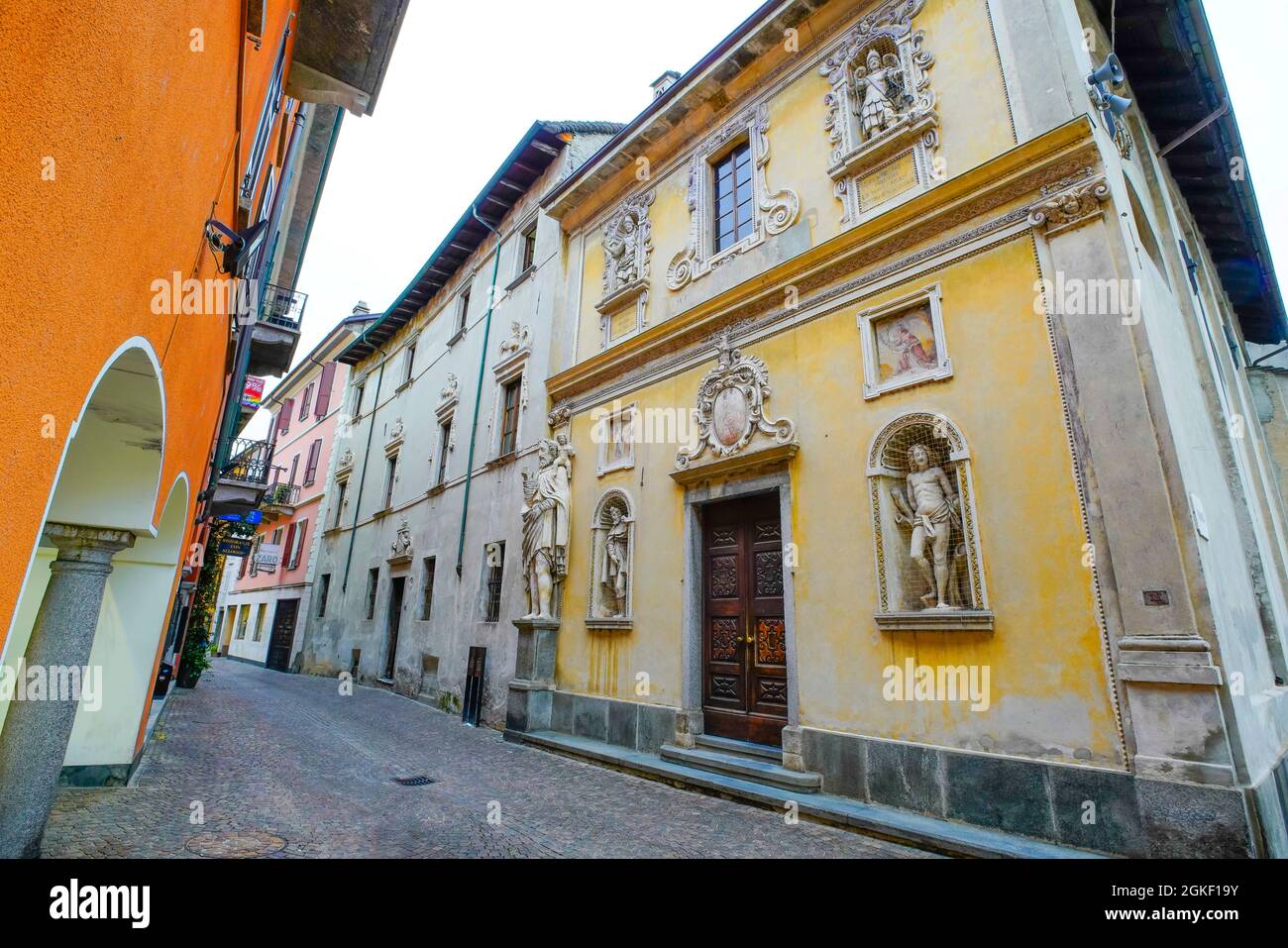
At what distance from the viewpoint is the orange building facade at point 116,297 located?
5.28 feet

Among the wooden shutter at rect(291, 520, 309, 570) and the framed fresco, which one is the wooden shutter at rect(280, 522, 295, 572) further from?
the framed fresco

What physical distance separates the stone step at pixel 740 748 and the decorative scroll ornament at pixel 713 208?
250 inches

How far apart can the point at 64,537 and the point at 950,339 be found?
7299 mm

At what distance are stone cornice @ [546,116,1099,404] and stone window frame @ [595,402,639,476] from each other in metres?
0.58

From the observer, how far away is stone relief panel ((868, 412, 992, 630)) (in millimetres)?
5461

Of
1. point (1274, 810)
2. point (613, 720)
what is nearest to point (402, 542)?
point (613, 720)

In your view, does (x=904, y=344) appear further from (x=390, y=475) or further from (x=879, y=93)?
(x=390, y=475)

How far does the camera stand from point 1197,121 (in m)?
8.74

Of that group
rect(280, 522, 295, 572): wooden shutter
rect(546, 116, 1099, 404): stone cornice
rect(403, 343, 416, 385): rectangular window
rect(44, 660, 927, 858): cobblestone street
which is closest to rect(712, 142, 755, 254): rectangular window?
rect(546, 116, 1099, 404): stone cornice

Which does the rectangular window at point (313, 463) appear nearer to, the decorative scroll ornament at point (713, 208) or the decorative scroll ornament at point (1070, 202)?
the decorative scroll ornament at point (713, 208)

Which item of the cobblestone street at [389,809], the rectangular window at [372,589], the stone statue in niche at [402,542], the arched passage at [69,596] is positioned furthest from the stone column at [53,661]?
the rectangular window at [372,589]

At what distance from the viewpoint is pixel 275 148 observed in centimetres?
775

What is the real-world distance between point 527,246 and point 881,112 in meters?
9.21
